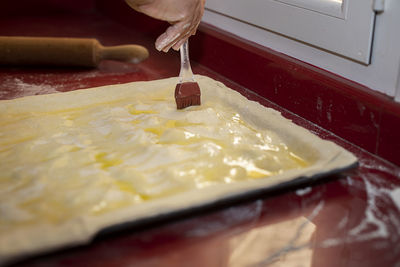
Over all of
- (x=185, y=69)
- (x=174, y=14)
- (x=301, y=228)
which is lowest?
(x=301, y=228)

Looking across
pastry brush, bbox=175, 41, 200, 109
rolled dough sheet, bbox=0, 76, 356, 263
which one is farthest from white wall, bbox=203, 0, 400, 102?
pastry brush, bbox=175, 41, 200, 109

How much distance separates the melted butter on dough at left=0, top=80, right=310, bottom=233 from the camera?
757 millimetres

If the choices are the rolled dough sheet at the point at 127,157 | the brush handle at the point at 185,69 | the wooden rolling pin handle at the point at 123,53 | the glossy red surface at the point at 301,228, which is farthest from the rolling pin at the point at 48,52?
the glossy red surface at the point at 301,228

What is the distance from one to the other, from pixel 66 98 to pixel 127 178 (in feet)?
1.35

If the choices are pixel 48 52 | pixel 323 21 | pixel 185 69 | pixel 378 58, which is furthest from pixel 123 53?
pixel 378 58

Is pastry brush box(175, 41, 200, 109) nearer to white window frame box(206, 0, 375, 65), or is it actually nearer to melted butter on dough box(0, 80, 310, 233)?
melted butter on dough box(0, 80, 310, 233)

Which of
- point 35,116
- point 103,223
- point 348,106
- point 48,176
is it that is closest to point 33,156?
point 48,176

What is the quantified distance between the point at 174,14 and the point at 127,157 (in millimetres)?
307

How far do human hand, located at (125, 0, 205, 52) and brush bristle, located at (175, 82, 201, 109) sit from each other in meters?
0.10

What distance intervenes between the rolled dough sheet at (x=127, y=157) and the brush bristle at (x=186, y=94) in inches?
0.8

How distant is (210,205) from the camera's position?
722 millimetres

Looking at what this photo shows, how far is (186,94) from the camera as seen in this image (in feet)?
3.58

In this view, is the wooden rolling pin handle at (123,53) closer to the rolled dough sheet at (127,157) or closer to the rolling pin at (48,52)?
the rolling pin at (48,52)

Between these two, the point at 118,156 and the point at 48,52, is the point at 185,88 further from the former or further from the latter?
the point at 48,52
